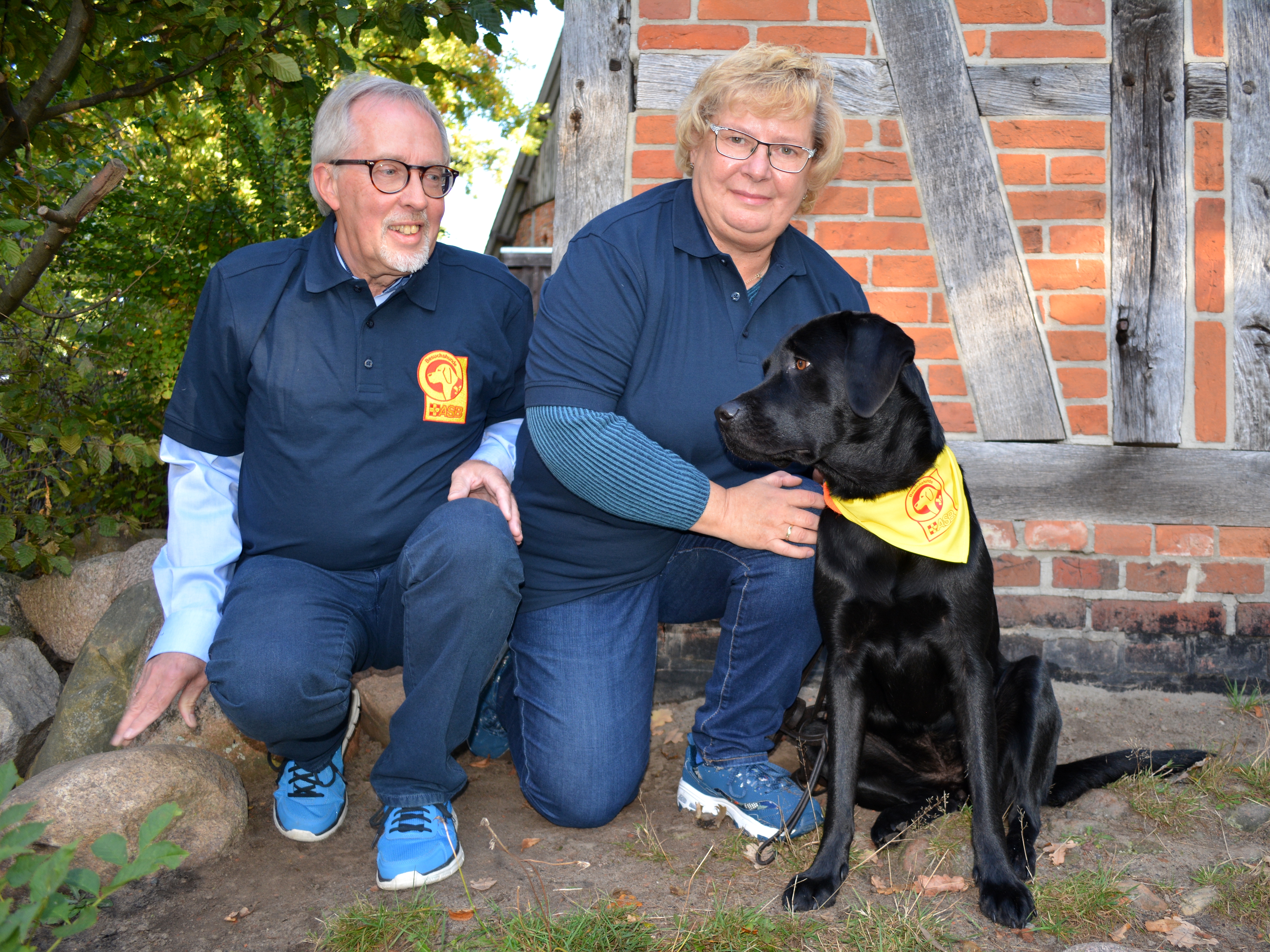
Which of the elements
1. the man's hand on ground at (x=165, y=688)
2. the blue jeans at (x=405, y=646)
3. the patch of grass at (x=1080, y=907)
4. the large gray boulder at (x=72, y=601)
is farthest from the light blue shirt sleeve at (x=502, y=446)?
the large gray boulder at (x=72, y=601)

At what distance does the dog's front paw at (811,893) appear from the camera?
6.97 feet

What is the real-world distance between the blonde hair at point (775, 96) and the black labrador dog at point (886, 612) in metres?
0.60

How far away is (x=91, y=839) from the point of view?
2.28m

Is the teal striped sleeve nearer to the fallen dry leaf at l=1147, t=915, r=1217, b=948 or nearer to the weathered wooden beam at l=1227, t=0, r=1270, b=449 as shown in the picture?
the fallen dry leaf at l=1147, t=915, r=1217, b=948

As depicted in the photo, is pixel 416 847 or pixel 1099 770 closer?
pixel 416 847

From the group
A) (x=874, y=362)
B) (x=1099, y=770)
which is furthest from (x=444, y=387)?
(x=1099, y=770)

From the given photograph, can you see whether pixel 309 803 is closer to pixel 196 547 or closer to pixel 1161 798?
pixel 196 547

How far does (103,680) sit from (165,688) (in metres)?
0.98

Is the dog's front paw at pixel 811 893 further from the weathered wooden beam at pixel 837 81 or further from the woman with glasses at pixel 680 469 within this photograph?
the weathered wooden beam at pixel 837 81

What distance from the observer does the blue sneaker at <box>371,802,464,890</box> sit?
2225 millimetres

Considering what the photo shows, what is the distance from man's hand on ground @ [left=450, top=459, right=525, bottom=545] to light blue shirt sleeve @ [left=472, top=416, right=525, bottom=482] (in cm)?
7

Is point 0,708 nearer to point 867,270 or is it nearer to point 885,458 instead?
point 885,458

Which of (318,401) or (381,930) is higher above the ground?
(318,401)

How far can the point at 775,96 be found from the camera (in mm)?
2463
